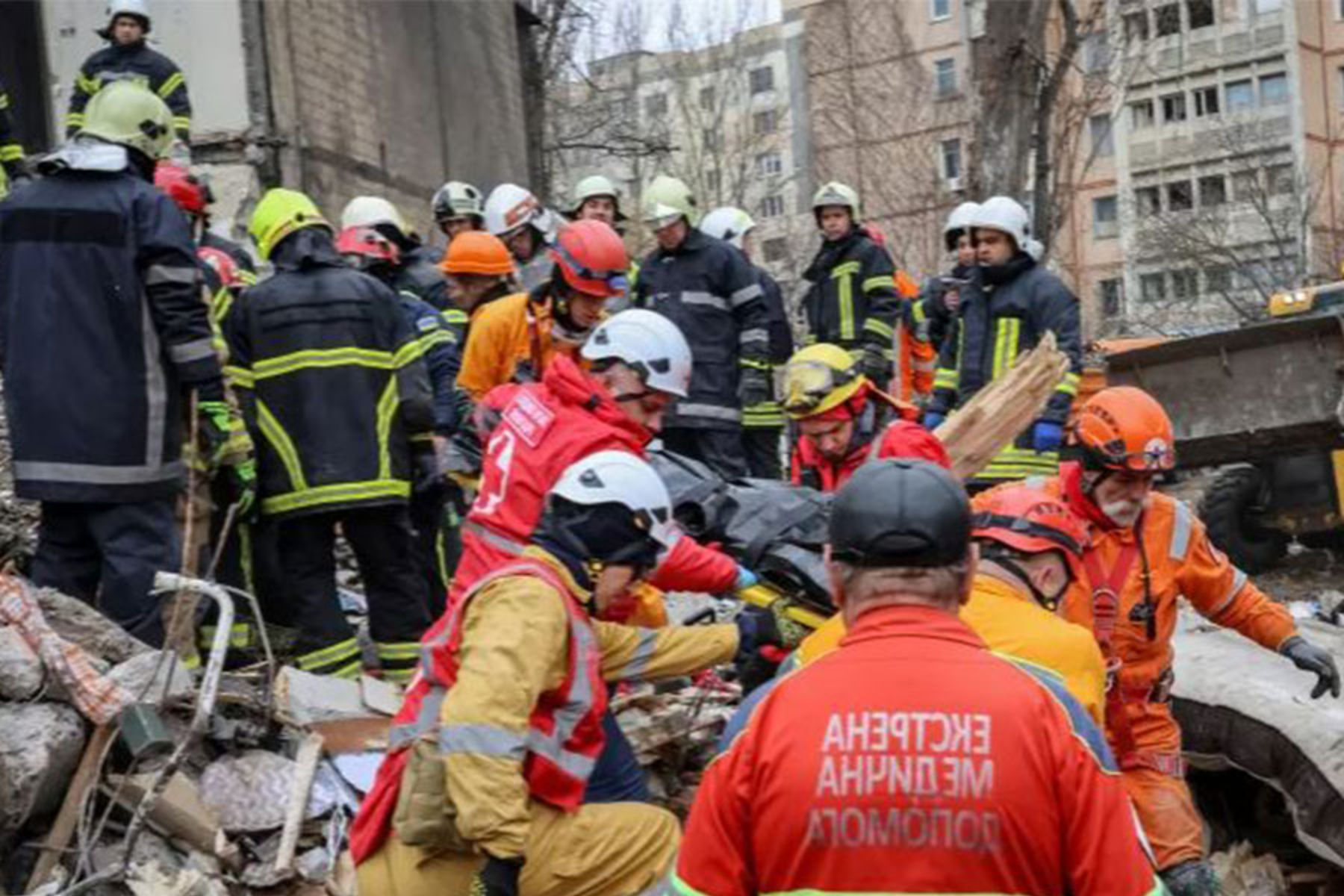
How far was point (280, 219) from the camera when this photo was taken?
638 cm

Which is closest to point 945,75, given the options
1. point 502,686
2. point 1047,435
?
point 1047,435

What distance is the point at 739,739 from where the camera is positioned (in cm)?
257

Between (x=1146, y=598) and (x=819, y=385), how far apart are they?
1.43 m

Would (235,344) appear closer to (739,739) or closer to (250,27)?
(739,739)

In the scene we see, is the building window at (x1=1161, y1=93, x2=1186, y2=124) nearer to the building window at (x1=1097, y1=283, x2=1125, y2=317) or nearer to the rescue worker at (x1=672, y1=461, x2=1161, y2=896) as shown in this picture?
the building window at (x1=1097, y1=283, x2=1125, y2=317)

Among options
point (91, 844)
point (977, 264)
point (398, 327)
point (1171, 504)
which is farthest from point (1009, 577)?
point (977, 264)

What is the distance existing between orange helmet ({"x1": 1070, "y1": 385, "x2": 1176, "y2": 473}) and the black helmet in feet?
8.00

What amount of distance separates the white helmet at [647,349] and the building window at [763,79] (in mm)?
46272

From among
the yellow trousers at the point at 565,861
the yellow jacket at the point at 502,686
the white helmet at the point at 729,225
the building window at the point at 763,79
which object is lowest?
the yellow trousers at the point at 565,861

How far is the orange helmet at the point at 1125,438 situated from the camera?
4957 millimetres

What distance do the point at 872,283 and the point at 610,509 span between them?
5.43m

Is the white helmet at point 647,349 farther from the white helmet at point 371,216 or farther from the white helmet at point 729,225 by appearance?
the white helmet at point 729,225

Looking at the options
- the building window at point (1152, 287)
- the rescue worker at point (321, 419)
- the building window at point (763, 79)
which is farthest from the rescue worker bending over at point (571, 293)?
the building window at point (763, 79)

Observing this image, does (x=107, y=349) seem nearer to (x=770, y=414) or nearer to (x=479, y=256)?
(x=479, y=256)
